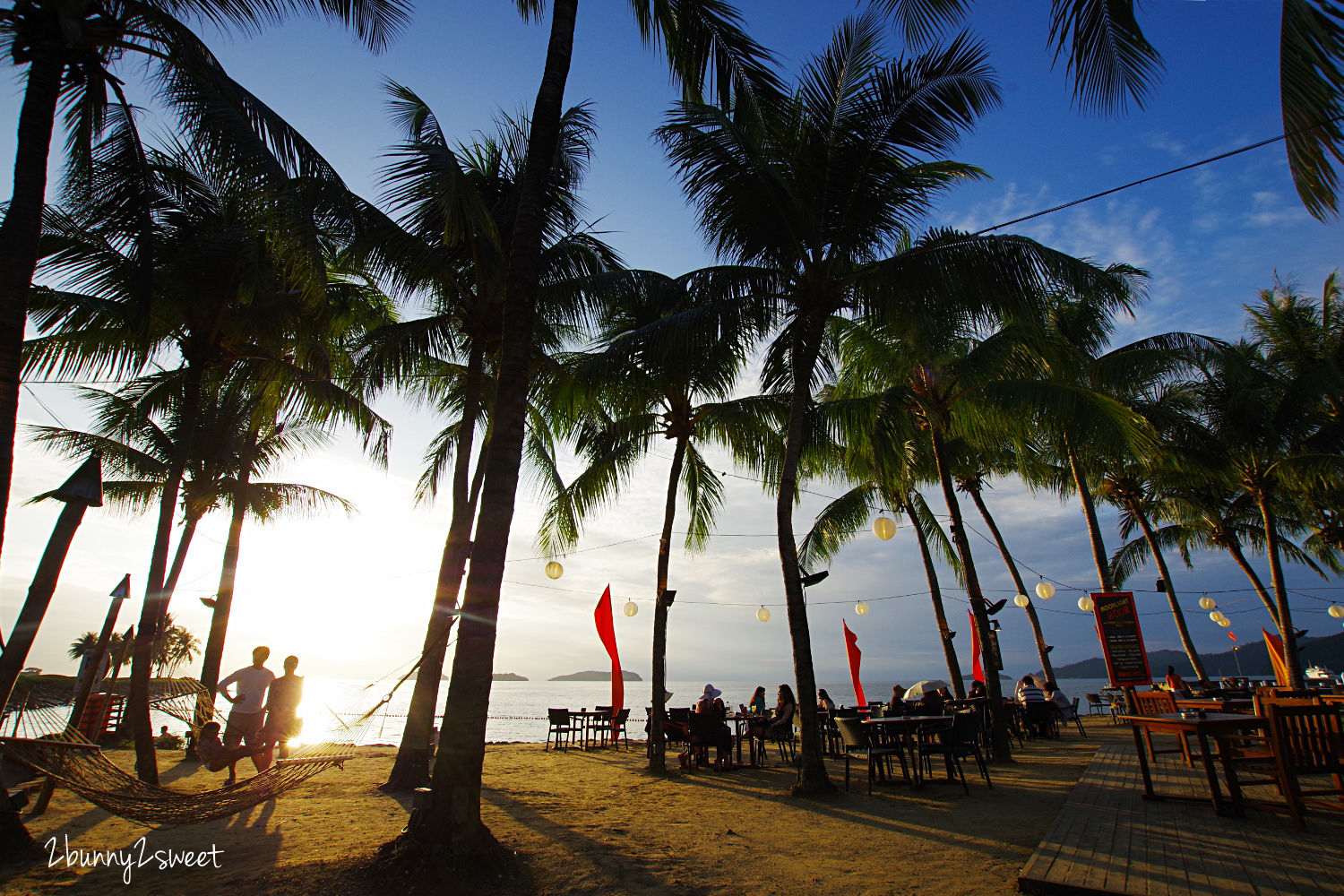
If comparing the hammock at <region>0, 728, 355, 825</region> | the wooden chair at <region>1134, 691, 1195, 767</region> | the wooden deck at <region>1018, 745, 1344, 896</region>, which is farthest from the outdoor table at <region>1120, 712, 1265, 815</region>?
the hammock at <region>0, 728, 355, 825</region>

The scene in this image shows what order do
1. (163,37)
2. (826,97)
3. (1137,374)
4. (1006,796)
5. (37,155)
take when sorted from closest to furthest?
1. (37,155)
2. (163,37)
3. (1006,796)
4. (826,97)
5. (1137,374)

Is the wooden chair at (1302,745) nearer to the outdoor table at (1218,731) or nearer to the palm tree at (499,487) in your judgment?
the outdoor table at (1218,731)

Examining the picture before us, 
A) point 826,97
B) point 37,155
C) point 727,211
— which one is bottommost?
point 37,155

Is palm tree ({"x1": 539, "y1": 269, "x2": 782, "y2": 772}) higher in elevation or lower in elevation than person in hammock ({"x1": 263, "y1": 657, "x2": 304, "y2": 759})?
higher

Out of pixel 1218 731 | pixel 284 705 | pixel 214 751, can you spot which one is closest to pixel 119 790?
pixel 214 751

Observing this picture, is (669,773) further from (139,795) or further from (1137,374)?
(1137,374)

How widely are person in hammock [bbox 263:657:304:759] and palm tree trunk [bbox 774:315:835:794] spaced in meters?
5.83

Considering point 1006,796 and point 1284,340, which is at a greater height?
point 1284,340

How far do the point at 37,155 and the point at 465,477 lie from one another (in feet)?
16.5

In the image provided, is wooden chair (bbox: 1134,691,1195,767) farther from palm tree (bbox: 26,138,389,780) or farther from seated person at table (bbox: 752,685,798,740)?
palm tree (bbox: 26,138,389,780)

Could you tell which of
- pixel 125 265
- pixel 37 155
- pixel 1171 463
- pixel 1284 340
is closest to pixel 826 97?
pixel 37 155

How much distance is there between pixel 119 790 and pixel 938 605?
14736 millimetres

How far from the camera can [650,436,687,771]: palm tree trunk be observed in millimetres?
10184

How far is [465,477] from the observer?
8.69m
